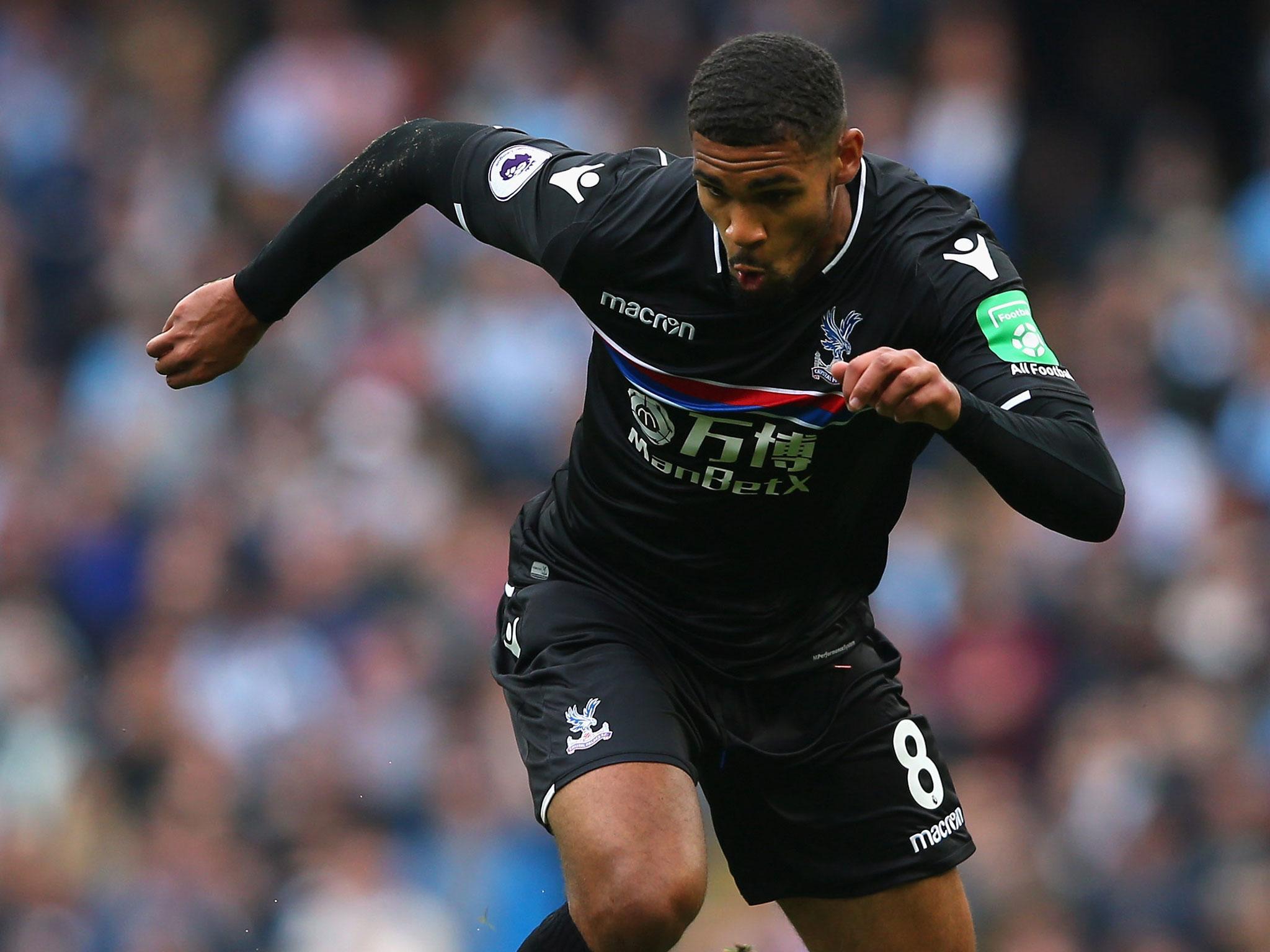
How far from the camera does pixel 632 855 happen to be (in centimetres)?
417

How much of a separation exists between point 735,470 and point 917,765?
3.02 ft

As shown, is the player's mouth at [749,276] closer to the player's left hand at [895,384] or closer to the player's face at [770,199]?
the player's face at [770,199]

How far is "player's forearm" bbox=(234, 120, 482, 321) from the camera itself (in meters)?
4.98

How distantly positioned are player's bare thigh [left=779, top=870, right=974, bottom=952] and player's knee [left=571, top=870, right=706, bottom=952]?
2.40 feet

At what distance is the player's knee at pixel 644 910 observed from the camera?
4.14m

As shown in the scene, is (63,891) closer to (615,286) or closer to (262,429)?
(262,429)

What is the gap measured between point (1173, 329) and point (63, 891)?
628 cm

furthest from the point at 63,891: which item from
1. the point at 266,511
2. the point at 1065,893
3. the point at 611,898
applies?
the point at 611,898

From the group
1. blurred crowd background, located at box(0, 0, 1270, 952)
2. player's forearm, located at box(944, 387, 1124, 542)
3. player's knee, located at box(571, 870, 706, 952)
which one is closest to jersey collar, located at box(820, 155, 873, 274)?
player's forearm, located at box(944, 387, 1124, 542)

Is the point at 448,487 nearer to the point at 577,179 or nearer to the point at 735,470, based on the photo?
the point at 577,179

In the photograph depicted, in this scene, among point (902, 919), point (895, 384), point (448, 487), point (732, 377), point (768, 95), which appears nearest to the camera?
point (895, 384)

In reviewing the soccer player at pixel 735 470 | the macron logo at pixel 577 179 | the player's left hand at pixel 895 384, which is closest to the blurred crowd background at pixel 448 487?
the soccer player at pixel 735 470

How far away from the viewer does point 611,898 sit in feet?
13.6

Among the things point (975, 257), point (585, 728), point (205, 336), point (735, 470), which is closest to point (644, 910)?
point (585, 728)
